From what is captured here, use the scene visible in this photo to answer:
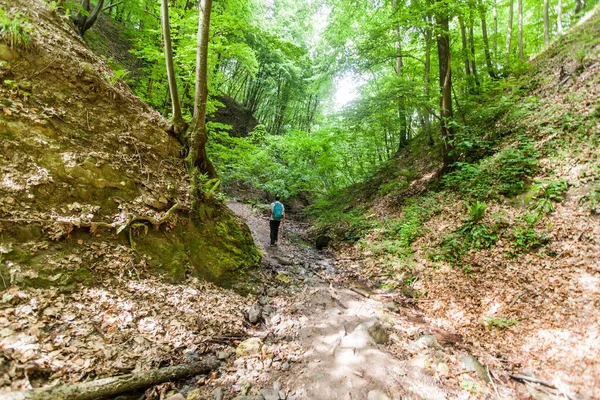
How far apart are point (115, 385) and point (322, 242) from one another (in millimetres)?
8446

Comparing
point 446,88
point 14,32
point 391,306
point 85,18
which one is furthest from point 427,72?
point 14,32

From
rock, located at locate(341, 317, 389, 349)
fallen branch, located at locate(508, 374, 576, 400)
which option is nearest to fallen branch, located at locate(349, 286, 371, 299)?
rock, located at locate(341, 317, 389, 349)

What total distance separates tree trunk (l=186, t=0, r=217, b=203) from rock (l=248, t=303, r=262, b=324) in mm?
2538

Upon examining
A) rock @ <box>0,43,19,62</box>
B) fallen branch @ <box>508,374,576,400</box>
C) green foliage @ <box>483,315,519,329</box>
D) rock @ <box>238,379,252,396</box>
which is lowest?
fallen branch @ <box>508,374,576,400</box>

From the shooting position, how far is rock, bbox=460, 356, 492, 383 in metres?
3.75

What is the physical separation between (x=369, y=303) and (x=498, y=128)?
312 inches

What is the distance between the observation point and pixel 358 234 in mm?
10008

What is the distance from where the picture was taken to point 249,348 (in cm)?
395

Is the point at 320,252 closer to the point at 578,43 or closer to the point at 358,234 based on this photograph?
the point at 358,234

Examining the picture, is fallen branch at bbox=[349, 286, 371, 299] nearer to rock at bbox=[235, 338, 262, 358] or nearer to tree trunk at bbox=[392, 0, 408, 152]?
rock at bbox=[235, 338, 262, 358]

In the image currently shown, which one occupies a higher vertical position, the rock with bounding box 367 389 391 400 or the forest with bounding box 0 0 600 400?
the forest with bounding box 0 0 600 400

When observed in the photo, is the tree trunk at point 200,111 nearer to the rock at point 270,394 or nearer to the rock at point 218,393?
the rock at point 218,393

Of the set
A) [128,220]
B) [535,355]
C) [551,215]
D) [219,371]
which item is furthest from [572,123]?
[128,220]

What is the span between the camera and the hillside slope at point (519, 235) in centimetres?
419
